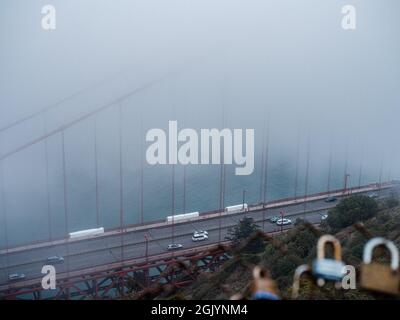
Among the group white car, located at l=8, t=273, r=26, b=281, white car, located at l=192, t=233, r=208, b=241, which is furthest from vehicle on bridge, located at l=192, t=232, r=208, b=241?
white car, located at l=8, t=273, r=26, b=281

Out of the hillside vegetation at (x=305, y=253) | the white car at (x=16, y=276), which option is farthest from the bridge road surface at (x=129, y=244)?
the hillside vegetation at (x=305, y=253)

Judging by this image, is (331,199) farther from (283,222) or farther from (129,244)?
(129,244)

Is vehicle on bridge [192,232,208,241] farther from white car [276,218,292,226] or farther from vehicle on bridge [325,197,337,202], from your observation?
vehicle on bridge [325,197,337,202]

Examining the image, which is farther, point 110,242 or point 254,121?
point 254,121

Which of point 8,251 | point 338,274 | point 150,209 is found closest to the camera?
point 338,274

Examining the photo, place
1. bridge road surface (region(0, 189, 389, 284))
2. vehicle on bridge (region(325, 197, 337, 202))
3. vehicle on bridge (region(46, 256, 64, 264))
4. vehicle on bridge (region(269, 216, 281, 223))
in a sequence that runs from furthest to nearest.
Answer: vehicle on bridge (region(325, 197, 337, 202))
vehicle on bridge (region(269, 216, 281, 223))
bridge road surface (region(0, 189, 389, 284))
vehicle on bridge (region(46, 256, 64, 264))

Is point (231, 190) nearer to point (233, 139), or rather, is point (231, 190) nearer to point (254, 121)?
point (254, 121)

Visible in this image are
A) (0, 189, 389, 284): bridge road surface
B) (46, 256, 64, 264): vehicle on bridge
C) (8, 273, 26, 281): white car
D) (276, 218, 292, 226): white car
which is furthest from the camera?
(276, 218, 292, 226): white car
